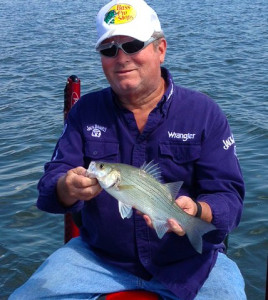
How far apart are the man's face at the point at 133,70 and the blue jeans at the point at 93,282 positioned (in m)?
1.25

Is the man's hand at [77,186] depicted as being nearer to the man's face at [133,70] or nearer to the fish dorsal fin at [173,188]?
the fish dorsal fin at [173,188]

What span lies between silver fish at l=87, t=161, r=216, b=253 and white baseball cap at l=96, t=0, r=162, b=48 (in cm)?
99

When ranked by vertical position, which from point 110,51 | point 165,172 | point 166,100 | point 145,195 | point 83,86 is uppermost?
point 110,51

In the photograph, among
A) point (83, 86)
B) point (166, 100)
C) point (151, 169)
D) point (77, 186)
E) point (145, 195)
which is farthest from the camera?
point (83, 86)

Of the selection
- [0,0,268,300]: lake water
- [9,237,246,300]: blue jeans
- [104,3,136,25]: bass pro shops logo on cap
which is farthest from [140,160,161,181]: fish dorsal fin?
[0,0,268,300]: lake water

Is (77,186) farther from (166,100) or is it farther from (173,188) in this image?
(166,100)

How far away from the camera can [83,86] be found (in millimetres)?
14203

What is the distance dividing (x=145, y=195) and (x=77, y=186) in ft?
1.42

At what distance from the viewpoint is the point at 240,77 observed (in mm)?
14664

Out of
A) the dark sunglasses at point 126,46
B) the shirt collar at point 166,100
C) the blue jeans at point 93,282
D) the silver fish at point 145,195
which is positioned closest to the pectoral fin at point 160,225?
the silver fish at point 145,195

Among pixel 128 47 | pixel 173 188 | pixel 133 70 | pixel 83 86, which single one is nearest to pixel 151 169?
pixel 173 188

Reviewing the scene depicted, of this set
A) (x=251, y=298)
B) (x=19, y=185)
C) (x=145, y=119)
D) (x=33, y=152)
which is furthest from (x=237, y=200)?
(x=33, y=152)

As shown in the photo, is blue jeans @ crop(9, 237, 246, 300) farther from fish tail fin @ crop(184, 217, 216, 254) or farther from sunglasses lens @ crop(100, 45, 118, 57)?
sunglasses lens @ crop(100, 45, 118, 57)

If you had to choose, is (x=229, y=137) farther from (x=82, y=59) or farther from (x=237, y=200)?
(x=82, y=59)
